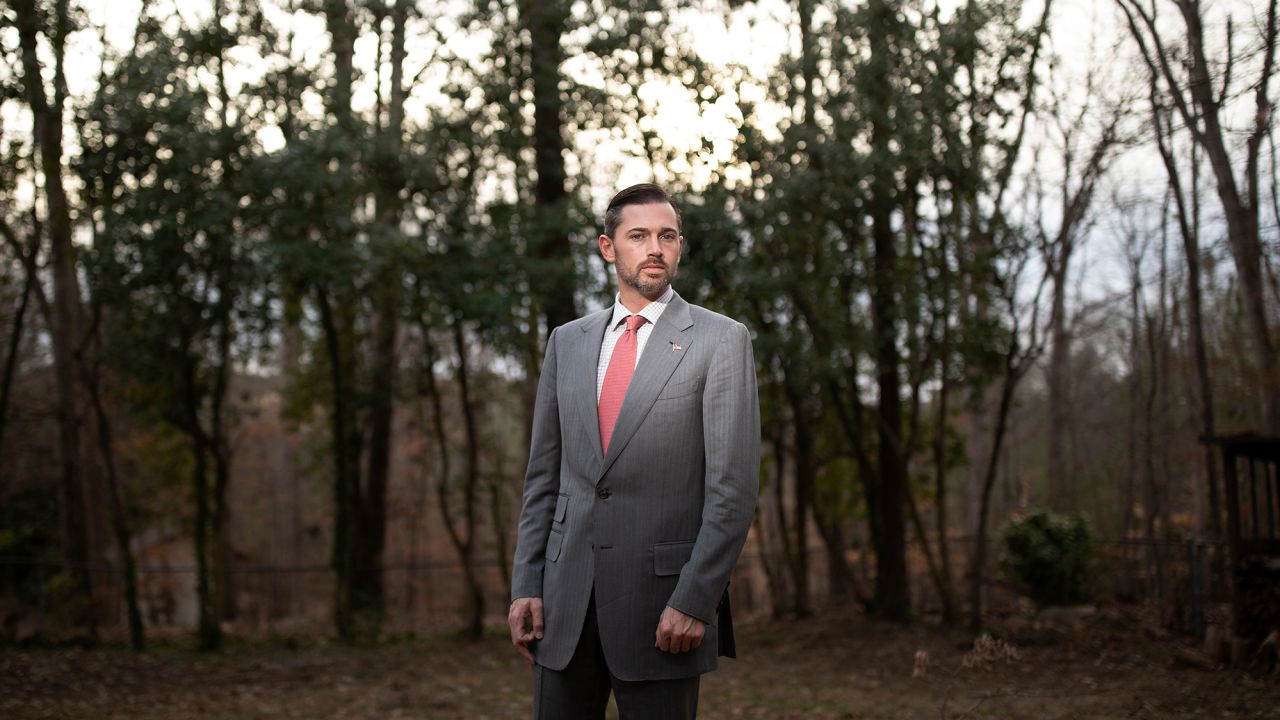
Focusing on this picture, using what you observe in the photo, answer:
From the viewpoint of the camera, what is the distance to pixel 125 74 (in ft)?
29.8

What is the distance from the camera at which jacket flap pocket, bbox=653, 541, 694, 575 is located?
2248 millimetres

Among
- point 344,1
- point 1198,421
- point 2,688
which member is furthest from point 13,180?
point 1198,421

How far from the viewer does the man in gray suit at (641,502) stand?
87.4 inches

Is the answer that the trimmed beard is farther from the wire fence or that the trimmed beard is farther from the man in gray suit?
the wire fence

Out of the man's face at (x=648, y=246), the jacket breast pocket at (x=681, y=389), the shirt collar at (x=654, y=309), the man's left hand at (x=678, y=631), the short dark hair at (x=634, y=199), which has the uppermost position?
the short dark hair at (x=634, y=199)

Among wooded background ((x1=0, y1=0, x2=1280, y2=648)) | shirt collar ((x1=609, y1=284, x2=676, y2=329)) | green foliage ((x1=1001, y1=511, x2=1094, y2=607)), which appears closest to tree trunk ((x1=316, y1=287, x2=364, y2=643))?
wooded background ((x1=0, y1=0, x2=1280, y2=648))

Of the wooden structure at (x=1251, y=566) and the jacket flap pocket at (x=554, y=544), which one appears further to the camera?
the wooden structure at (x=1251, y=566)

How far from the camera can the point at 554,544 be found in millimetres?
2422

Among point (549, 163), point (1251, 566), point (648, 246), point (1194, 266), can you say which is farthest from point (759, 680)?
point (648, 246)

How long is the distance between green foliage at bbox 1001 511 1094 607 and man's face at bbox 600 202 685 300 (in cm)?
1025

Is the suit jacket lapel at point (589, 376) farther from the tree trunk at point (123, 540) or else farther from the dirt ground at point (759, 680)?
the tree trunk at point (123, 540)

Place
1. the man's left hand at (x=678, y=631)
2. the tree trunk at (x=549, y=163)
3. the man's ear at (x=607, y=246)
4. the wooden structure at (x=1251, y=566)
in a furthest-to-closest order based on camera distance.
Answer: the tree trunk at (x=549, y=163) → the wooden structure at (x=1251, y=566) → the man's ear at (x=607, y=246) → the man's left hand at (x=678, y=631)

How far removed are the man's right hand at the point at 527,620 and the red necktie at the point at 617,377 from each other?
1.30 feet

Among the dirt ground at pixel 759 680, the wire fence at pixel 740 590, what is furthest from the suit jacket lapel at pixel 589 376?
the wire fence at pixel 740 590
